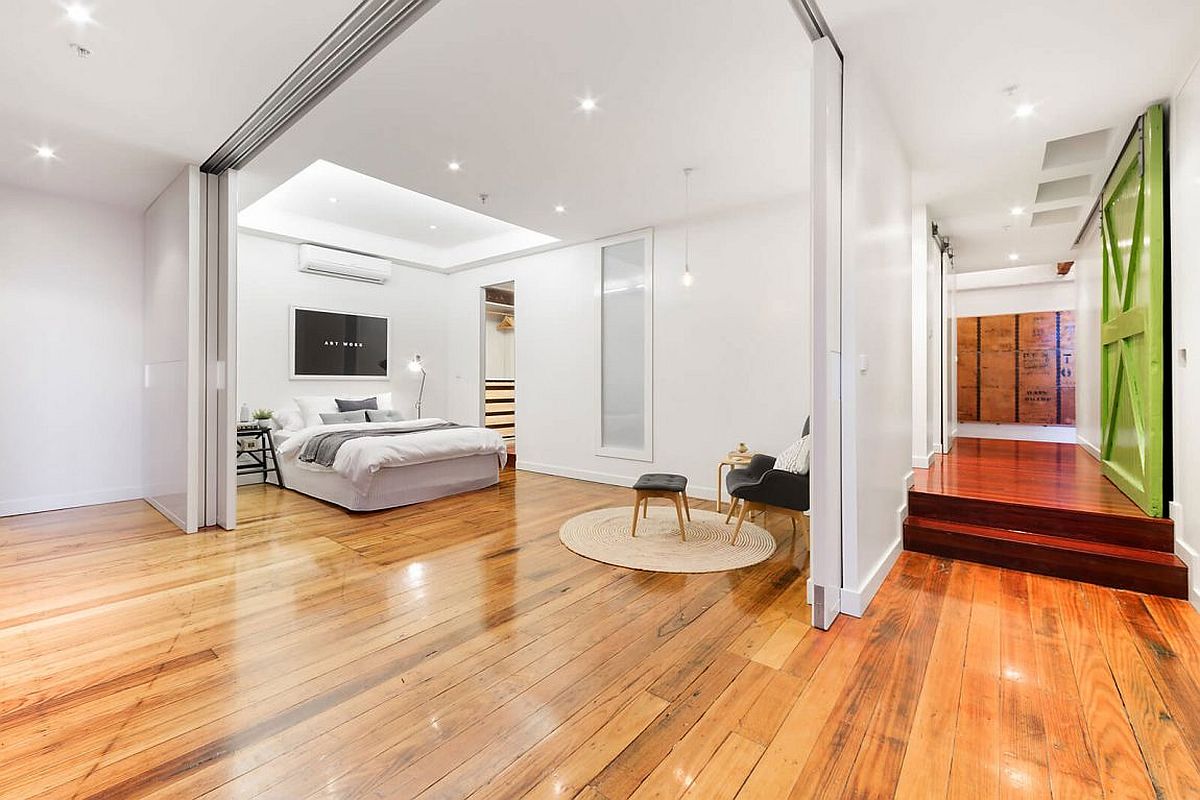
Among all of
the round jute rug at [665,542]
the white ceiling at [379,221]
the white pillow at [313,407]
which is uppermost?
the white ceiling at [379,221]

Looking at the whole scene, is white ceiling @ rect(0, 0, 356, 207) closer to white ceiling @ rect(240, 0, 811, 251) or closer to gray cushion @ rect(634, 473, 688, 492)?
white ceiling @ rect(240, 0, 811, 251)

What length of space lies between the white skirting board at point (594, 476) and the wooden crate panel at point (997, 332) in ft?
18.1

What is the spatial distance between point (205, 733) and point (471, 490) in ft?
12.4

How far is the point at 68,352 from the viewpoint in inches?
184

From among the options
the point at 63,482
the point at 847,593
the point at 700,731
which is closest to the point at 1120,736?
the point at 847,593

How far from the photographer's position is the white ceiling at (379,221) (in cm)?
539

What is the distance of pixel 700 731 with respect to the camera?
171 centimetres

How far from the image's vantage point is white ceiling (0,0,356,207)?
2.37 m

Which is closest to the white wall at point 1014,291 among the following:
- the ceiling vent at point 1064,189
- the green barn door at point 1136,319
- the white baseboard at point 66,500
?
the ceiling vent at point 1064,189

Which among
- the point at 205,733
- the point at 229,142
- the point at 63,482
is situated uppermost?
the point at 229,142

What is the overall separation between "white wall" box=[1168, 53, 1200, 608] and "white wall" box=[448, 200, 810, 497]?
1.84 m

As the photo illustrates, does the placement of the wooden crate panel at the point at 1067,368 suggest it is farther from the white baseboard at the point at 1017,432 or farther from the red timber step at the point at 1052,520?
the red timber step at the point at 1052,520

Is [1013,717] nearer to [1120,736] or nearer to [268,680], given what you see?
[1120,736]

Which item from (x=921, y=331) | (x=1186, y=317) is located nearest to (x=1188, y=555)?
(x=1186, y=317)
